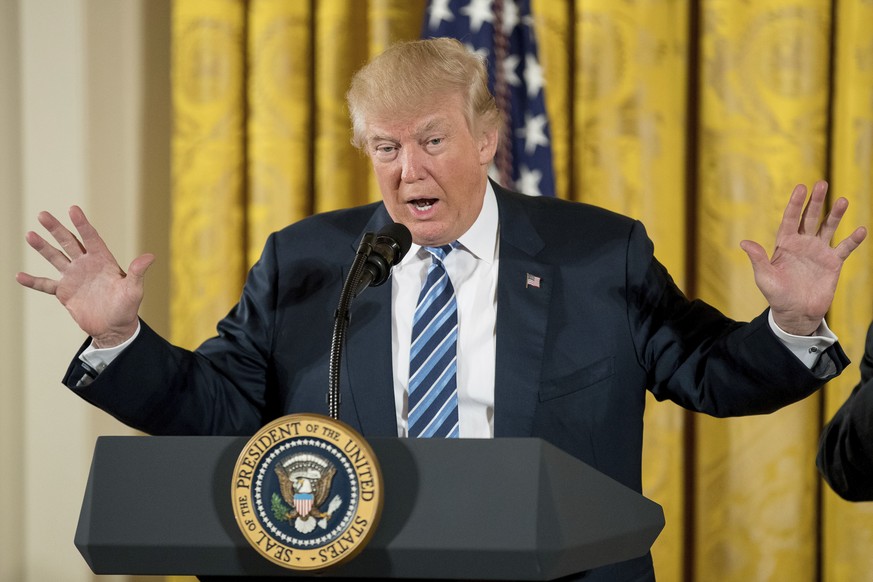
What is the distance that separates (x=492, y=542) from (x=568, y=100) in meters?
2.09

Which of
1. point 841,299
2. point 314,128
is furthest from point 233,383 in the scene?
point 841,299

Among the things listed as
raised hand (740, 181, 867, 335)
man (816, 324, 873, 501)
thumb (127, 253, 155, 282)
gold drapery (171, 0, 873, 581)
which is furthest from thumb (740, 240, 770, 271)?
gold drapery (171, 0, 873, 581)

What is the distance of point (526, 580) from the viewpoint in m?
1.14

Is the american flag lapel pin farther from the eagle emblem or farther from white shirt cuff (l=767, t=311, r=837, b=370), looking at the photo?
the eagle emblem

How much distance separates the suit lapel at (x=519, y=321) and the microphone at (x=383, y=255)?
0.40 metres

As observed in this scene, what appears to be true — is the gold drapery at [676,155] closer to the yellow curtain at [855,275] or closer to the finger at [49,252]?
the yellow curtain at [855,275]

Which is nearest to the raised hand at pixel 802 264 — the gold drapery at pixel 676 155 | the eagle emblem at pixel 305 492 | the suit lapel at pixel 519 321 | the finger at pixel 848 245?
the finger at pixel 848 245

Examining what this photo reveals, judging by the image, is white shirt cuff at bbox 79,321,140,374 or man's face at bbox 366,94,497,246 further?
man's face at bbox 366,94,497,246

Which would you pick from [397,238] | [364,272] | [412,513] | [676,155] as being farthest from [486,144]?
[412,513]

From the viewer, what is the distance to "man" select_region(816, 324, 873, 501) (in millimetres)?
1902

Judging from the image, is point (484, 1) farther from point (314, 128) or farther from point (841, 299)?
point (841, 299)

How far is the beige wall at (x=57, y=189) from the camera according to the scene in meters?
3.30

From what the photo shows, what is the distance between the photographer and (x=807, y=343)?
1.66 metres

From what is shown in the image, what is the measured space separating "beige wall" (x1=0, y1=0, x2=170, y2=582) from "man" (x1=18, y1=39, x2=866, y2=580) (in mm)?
1304
